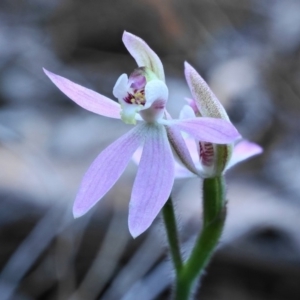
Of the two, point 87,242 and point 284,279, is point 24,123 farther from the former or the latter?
point 284,279

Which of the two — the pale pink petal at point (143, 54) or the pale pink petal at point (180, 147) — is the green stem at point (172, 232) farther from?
the pale pink petal at point (143, 54)

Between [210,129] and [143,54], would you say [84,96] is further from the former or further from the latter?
[210,129]

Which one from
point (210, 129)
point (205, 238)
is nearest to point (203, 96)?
point (210, 129)

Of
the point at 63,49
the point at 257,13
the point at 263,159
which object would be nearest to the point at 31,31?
the point at 63,49

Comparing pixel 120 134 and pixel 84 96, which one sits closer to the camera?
pixel 84 96

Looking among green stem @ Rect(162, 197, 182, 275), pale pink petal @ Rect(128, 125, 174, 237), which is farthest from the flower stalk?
pale pink petal @ Rect(128, 125, 174, 237)

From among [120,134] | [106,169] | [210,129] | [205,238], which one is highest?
[210,129]

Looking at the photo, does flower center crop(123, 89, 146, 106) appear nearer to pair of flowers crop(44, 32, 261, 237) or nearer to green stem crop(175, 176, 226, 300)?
pair of flowers crop(44, 32, 261, 237)
